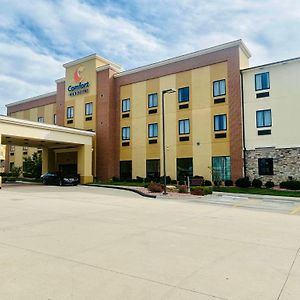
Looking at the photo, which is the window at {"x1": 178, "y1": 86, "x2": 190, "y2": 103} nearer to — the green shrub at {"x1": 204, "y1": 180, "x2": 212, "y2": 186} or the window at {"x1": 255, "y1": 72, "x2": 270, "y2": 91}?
the window at {"x1": 255, "y1": 72, "x2": 270, "y2": 91}

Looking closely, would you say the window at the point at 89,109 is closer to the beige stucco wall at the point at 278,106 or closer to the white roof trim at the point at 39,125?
the white roof trim at the point at 39,125

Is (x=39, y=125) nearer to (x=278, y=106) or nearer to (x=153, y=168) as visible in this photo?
(x=153, y=168)

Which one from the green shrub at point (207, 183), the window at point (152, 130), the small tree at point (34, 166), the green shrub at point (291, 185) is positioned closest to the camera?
the green shrub at point (291, 185)

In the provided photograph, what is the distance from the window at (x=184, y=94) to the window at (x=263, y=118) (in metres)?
6.89

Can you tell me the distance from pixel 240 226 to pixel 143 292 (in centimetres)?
609

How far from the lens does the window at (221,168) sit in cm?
2734

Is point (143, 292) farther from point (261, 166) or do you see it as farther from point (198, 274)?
point (261, 166)

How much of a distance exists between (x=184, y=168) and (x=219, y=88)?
8.08 m

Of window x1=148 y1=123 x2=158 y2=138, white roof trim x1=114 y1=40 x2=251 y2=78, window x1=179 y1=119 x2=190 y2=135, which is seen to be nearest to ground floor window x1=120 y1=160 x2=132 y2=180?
window x1=148 y1=123 x2=158 y2=138

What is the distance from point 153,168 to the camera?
106 ft

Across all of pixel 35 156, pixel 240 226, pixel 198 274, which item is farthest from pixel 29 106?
pixel 198 274

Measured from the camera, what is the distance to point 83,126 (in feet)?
122

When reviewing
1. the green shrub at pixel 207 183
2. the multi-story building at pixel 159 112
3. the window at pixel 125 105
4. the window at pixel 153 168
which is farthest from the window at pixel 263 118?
the window at pixel 125 105

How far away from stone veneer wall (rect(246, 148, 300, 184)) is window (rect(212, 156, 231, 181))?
162 cm
